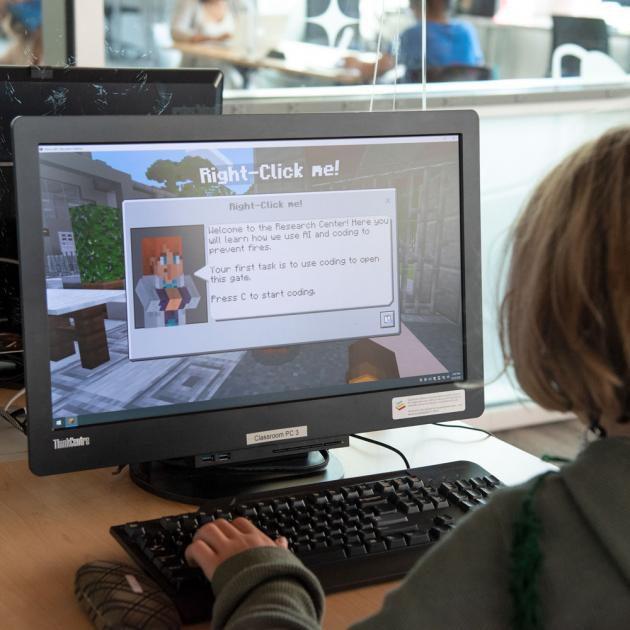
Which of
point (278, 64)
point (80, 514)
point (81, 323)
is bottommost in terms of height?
point (80, 514)

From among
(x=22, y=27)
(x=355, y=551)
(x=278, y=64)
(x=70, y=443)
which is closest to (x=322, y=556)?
(x=355, y=551)

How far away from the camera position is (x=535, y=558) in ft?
2.38

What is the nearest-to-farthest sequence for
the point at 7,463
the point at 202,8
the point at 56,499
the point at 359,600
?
1. the point at 359,600
2. the point at 56,499
3. the point at 7,463
4. the point at 202,8

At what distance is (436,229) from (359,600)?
493mm

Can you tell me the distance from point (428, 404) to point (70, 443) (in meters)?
0.45

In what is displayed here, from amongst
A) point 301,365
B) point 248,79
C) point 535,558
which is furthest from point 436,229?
point 248,79

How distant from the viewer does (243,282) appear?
1.15 meters

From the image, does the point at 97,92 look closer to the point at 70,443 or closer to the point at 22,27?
the point at 70,443

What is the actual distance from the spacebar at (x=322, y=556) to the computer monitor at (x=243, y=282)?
220 mm

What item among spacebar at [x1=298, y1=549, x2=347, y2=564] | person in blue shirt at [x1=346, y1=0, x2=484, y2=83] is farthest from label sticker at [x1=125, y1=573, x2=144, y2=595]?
→ person in blue shirt at [x1=346, y1=0, x2=484, y2=83]

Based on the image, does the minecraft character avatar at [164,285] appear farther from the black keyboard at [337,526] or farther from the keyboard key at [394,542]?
the keyboard key at [394,542]

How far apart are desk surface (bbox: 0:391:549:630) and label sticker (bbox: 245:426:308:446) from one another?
0.11m

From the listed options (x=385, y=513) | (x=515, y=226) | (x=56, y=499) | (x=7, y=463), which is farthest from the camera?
(x=7, y=463)

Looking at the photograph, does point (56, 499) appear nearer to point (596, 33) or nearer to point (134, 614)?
point (134, 614)
